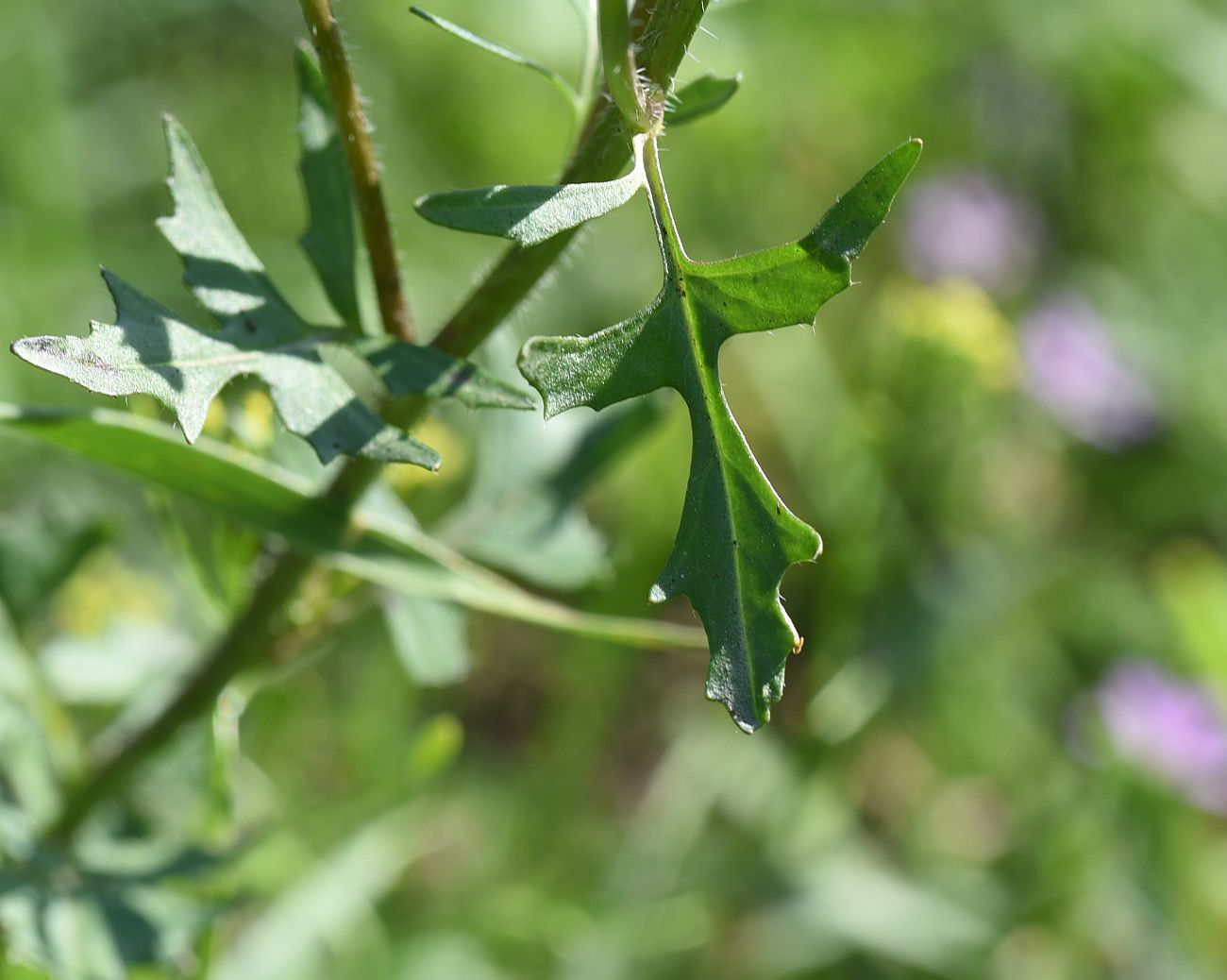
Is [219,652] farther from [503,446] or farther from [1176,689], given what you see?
[1176,689]

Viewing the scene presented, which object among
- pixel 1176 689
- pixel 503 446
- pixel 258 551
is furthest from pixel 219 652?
pixel 1176 689

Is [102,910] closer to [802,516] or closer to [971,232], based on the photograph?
[802,516]

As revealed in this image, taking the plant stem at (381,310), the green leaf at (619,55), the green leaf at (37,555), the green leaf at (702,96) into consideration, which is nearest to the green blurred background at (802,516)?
the green leaf at (37,555)

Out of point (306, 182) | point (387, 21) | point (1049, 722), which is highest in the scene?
point (306, 182)

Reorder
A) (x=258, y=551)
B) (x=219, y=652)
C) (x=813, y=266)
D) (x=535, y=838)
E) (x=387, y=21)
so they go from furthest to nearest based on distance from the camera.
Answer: (x=387, y=21) < (x=535, y=838) < (x=258, y=551) < (x=219, y=652) < (x=813, y=266)

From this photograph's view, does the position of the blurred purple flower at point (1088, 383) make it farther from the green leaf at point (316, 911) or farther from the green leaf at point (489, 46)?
the green leaf at point (489, 46)

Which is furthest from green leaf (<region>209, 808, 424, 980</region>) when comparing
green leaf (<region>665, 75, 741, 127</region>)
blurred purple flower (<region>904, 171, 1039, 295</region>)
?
blurred purple flower (<region>904, 171, 1039, 295</region>)
